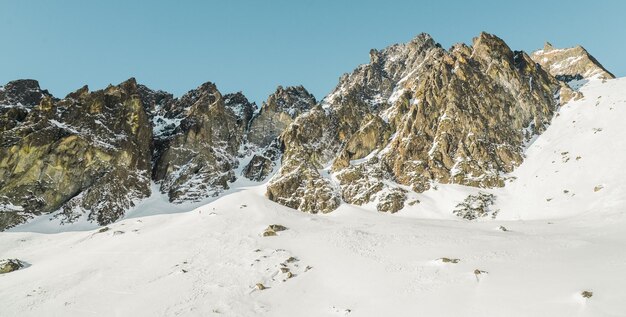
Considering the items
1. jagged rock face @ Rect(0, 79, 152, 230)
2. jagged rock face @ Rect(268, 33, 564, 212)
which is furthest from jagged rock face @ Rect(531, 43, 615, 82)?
jagged rock face @ Rect(0, 79, 152, 230)

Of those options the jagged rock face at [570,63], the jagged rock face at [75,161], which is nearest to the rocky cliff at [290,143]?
the jagged rock face at [75,161]

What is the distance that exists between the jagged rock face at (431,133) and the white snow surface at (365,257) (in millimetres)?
5200

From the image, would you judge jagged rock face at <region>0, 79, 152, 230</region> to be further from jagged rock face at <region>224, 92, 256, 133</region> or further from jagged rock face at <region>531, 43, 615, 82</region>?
jagged rock face at <region>531, 43, 615, 82</region>

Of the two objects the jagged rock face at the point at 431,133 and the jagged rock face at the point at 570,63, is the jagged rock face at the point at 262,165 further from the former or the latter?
the jagged rock face at the point at 570,63

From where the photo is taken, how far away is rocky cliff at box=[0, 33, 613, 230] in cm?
7381

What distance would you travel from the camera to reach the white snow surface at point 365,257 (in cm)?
2933

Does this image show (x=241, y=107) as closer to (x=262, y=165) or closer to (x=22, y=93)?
(x=262, y=165)

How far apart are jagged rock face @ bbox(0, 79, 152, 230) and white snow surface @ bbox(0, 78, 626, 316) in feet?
21.5

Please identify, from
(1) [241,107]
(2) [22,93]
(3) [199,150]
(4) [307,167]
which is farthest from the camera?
(1) [241,107]

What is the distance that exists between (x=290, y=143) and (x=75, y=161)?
1854 inches

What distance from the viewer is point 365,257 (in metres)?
41.7

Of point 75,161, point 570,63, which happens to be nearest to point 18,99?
point 75,161

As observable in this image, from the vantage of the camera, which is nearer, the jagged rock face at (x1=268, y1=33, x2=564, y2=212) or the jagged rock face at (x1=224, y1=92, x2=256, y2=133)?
the jagged rock face at (x1=268, y1=33, x2=564, y2=212)

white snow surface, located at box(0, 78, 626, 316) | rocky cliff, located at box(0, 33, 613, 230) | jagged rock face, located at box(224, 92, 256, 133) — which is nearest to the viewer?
white snow surface, located at box(0, 78, 626, 316)
